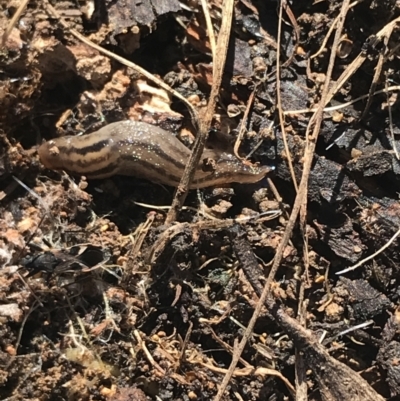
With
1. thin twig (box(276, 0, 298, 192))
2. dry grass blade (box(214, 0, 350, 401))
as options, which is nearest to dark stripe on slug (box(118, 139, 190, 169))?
thin twig (box(276, 0, 298, 192))

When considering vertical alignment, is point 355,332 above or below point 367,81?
below

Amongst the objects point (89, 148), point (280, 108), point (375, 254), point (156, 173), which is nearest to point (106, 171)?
point (89, 148)

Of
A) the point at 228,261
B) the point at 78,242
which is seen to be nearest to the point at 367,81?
the point at 228,261

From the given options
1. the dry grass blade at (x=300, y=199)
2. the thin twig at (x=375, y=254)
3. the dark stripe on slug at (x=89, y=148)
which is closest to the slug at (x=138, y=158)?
the dark stripe on slug at (x=89, y=148)

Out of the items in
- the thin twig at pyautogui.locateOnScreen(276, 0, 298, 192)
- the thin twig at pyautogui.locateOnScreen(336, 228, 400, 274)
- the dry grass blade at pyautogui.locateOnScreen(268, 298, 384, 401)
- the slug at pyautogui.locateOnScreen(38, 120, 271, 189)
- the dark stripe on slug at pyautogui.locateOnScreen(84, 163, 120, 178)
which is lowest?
the dry grass blade at pyautogui.locateOnScreen(268, 298, 384, 401)

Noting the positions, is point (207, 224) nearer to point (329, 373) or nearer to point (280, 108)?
point (280, 108)

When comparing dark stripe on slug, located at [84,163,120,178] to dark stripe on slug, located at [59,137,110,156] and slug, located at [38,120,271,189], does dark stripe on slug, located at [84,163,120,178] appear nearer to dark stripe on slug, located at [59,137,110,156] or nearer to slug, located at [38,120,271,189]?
slug, located at [38,120,271,189]

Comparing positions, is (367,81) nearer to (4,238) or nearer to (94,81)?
(94,81)

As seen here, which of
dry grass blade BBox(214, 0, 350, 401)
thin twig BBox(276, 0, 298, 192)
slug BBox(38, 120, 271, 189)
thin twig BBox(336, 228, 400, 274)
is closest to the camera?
dry grass blade BBox(214, 0, 350, 401)
